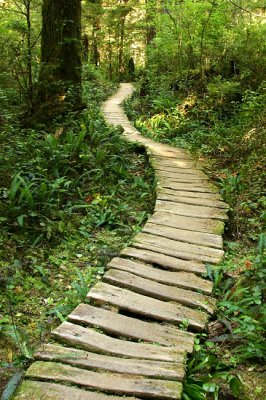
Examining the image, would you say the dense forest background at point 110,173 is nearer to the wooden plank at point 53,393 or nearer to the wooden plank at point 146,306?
the wooden plank at point 146,306

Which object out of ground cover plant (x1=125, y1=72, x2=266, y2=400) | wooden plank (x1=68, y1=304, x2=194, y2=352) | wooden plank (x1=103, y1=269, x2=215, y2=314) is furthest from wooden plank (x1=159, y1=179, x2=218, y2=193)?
wooden plank (x1=68, y1=304, x2=194, y2=352)

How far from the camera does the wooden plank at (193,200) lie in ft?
19.3

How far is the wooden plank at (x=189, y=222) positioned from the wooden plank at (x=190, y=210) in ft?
0.35

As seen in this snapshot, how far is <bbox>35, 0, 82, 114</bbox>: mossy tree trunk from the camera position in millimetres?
8703

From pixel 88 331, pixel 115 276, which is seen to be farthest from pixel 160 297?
pixel 88 331

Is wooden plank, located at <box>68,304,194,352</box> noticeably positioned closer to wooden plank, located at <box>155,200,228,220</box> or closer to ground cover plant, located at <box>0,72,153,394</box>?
ground cover plant, located at <box>0,72,153,394</box>

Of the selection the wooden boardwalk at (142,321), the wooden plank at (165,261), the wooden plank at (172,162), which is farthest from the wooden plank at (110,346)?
the wooden plank at (172,162)

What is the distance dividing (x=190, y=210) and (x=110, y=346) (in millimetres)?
3066

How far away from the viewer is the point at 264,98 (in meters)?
8.90

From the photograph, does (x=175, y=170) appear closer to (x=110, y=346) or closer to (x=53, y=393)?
(x=110, y=346)

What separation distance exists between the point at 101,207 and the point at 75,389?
378 cm

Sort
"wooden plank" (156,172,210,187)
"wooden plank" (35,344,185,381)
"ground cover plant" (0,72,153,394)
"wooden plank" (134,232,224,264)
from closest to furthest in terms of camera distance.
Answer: "wooden plank" (35,344,185,381)
"ground cover plant" (0,72,153,394)
"wooden plank" (134,232,224,264)
"wooden plank" (156,172,210,187)

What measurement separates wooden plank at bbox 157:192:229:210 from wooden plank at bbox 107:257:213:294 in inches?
77.2

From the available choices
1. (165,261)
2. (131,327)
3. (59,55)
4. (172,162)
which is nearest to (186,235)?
(165,261)
